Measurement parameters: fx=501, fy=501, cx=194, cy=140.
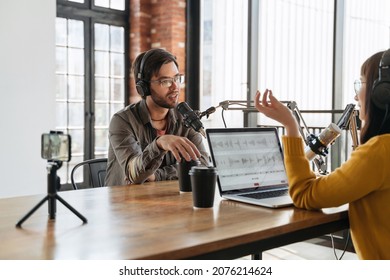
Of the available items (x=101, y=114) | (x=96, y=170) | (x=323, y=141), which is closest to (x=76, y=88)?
(x=101, y=114)

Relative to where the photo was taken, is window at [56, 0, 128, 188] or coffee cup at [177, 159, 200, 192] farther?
window at [56, 0, 128, 188]

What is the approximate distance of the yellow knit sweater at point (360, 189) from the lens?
1.37 metres

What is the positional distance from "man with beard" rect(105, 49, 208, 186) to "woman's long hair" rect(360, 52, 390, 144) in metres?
0.85

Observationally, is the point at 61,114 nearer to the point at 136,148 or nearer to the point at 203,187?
Result: the point at 136,148

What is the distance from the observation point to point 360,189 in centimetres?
138

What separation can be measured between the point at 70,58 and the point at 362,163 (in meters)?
4.63

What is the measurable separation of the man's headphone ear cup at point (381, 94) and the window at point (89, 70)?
4.39 meters

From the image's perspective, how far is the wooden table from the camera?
107cm

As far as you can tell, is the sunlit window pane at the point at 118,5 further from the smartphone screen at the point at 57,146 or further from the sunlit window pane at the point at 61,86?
the smartphone screen at the point at 57,146

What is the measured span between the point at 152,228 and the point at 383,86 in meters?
0.75

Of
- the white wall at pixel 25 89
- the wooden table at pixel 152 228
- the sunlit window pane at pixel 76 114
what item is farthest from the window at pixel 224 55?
the wooden table at pixel 152 228

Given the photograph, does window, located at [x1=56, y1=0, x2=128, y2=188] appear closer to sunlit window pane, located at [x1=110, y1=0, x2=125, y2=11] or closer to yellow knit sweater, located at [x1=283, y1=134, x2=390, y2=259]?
sunlit window pane, located at [x1=110, y1=0, x2=125, y2=11]

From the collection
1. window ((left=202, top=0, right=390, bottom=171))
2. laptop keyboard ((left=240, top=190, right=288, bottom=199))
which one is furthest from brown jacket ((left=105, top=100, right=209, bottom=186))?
window ((left=202, top=0, right=390, bottom=171))
